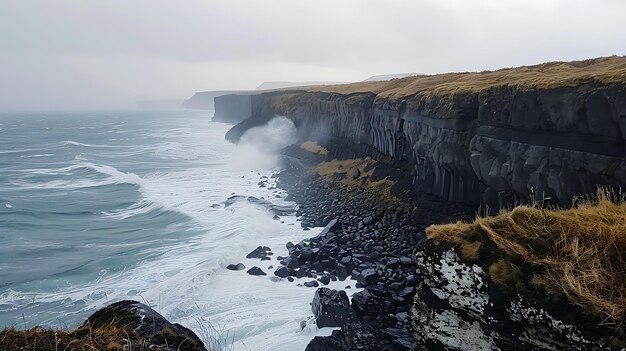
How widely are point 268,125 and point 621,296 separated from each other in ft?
199

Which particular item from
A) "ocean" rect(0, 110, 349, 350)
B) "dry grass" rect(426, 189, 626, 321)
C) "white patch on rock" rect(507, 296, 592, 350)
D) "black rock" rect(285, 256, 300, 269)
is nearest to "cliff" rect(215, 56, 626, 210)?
"dry grass" rect(426, 189, 626, 321)

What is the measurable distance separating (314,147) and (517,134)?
29.8 m

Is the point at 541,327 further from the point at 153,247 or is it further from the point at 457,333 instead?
the point at 153,247

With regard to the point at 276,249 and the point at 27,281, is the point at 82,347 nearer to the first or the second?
the point at 276,249

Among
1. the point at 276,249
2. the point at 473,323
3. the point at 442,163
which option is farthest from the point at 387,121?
the point at 473,323

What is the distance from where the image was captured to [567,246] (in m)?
7.26

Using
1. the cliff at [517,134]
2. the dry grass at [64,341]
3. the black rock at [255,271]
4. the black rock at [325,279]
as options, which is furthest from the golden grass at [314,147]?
the dry grass at [64,341]

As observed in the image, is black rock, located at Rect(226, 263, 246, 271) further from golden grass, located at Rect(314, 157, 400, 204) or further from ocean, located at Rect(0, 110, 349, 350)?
golden grass, located at Rect(314, 157, 400, 204)

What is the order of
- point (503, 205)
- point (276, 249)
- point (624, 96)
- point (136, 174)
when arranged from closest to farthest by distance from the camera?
point (624, 96)
point (503, 205)
point (276, 249)
point (136, 174)

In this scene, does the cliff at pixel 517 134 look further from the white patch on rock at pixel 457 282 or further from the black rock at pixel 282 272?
the black rock at pixel 282 272

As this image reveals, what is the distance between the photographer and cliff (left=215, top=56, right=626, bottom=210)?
14.7 metres

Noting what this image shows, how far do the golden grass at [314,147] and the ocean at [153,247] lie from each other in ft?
15.2

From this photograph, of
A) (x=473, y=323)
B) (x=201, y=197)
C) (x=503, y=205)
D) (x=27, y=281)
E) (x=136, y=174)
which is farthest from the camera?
(x=136, y=174)

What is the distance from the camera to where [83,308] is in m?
17.8
